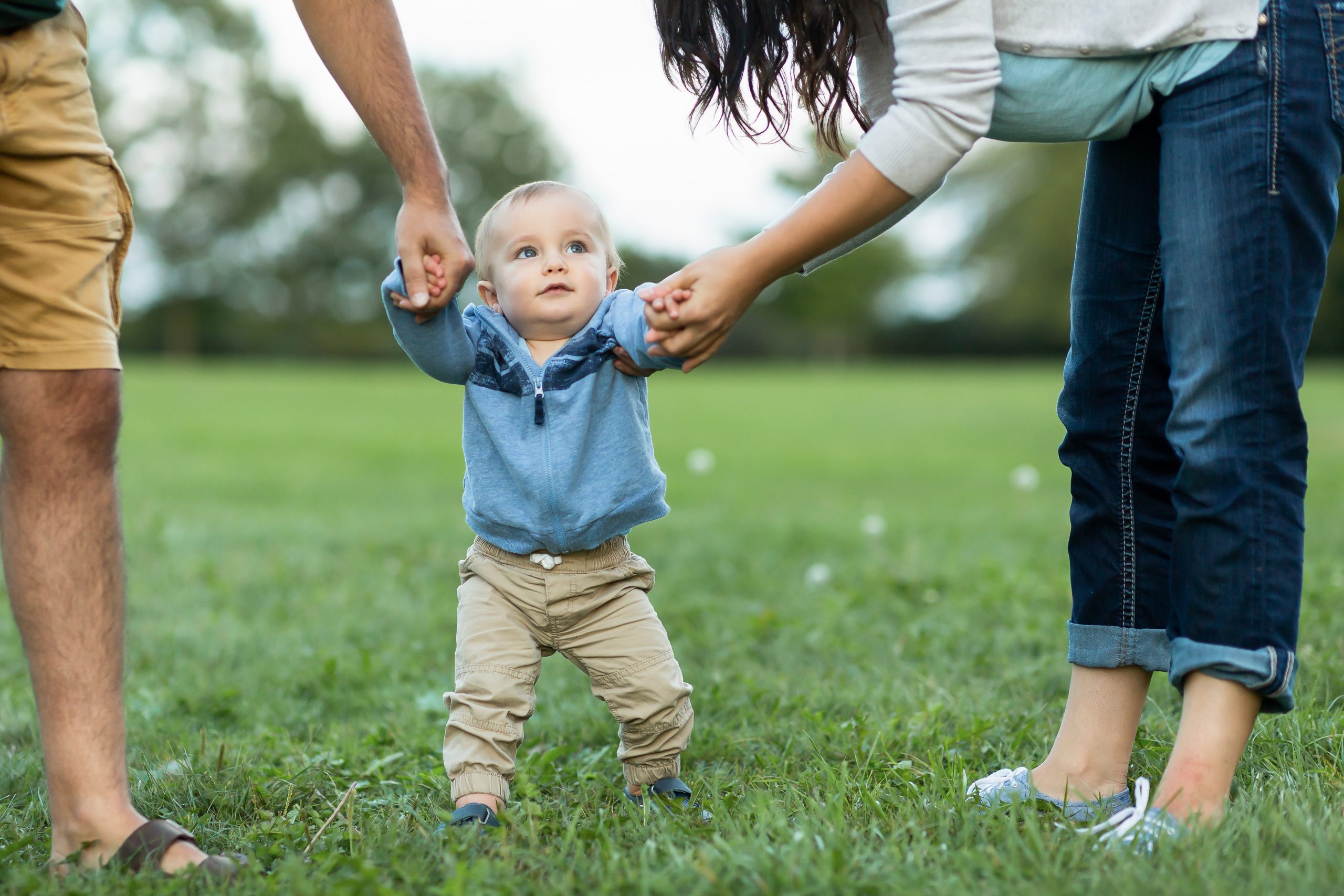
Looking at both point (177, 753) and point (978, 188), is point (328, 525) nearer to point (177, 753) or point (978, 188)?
point (177, 753)

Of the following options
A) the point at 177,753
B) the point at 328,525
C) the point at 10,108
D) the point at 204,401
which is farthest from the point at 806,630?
the point at 204,401

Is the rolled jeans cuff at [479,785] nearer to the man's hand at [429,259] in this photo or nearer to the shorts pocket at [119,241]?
the man's hand at [429,259]

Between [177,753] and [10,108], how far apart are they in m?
1.51

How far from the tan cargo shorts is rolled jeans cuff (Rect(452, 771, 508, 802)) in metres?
1.03

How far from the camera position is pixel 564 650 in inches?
99.4

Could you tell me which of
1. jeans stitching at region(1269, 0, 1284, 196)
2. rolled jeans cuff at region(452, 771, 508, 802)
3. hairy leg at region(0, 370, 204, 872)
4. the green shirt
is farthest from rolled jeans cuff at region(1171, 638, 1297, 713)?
the green shirt

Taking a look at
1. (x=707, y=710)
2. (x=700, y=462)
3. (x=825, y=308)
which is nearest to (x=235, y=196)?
(x=825, y=308)

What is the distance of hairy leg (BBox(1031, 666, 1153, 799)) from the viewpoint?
2330 millimetres

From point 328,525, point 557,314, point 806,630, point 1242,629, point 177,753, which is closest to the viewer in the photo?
point 1242,629

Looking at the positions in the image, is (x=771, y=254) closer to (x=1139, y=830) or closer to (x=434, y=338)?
(x=434, y=338)

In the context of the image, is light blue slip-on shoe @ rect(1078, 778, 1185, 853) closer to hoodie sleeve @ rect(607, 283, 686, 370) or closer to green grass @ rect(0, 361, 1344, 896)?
green grass @ rect(0, 361, 1344, 896)

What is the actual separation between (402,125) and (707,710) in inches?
67.2

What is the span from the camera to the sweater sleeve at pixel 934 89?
1875mm

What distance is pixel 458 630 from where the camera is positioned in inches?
98.7
